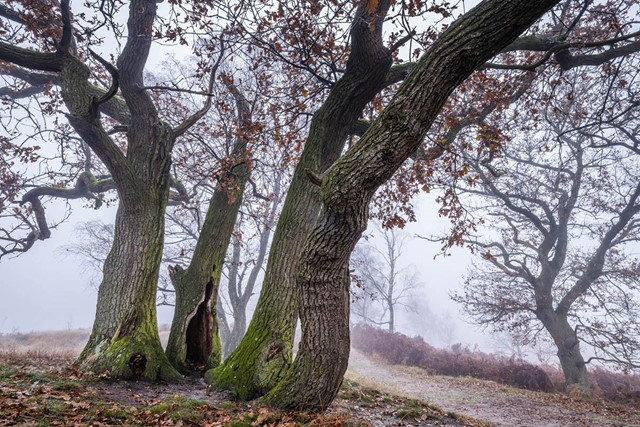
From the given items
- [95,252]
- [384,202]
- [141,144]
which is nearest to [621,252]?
[384,202]

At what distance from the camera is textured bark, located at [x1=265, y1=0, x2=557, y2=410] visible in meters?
2.62

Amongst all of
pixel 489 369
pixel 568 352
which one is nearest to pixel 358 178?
pixel 568 352

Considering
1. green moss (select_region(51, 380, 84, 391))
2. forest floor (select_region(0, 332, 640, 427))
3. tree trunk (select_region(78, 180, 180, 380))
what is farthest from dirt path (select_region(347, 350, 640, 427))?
green moss (select_region(51, 380, 84, 391))

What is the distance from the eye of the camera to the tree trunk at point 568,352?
12.0 metres

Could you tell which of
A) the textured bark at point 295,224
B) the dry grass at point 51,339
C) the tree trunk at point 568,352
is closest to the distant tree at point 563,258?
the tree trunk at point 568,352

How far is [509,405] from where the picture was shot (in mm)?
9547

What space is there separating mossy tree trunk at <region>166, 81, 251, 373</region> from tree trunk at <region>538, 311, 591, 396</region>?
1243 cm

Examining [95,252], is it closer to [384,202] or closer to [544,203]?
[384,202]

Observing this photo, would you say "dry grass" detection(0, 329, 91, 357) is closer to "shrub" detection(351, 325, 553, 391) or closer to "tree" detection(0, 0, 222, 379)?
"shrub" detection(351, 325, 553, 391)

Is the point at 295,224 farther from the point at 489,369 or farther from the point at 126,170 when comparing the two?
the point at 489,369

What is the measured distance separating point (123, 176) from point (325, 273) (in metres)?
4.72

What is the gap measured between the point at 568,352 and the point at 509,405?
456 centimetres

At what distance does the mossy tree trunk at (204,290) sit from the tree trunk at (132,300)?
56 centimetres

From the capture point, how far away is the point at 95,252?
21.5 meters
